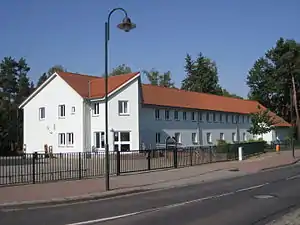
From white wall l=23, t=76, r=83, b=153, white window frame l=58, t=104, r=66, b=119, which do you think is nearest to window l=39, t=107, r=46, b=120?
white wall l=23, t=76, r=83, b=153

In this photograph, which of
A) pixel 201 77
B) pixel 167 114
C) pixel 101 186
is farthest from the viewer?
pixel 201 77

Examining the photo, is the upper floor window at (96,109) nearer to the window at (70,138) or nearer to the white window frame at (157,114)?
the window at (70,138)

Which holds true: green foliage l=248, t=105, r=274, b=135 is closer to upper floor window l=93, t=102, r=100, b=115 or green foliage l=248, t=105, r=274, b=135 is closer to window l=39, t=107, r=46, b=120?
upper floor window l=93, t=102, r=100, b=115

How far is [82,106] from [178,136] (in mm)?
13223

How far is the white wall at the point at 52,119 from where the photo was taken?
4391cm

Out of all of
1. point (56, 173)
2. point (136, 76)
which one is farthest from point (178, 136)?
point (56, 173)

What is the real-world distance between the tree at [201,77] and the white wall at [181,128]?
30606 millimetres

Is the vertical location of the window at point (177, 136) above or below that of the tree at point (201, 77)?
below

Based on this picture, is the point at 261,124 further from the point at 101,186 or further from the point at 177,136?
the point at 101,186

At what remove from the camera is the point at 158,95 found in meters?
52.2

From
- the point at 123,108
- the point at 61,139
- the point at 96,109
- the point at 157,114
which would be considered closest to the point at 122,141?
the point at 123,108

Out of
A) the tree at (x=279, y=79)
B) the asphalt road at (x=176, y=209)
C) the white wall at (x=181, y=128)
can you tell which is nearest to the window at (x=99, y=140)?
the white wall at (x=181, y=128)

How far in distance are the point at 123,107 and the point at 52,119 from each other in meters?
8.58

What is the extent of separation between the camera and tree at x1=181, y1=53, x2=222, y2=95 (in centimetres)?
9642
